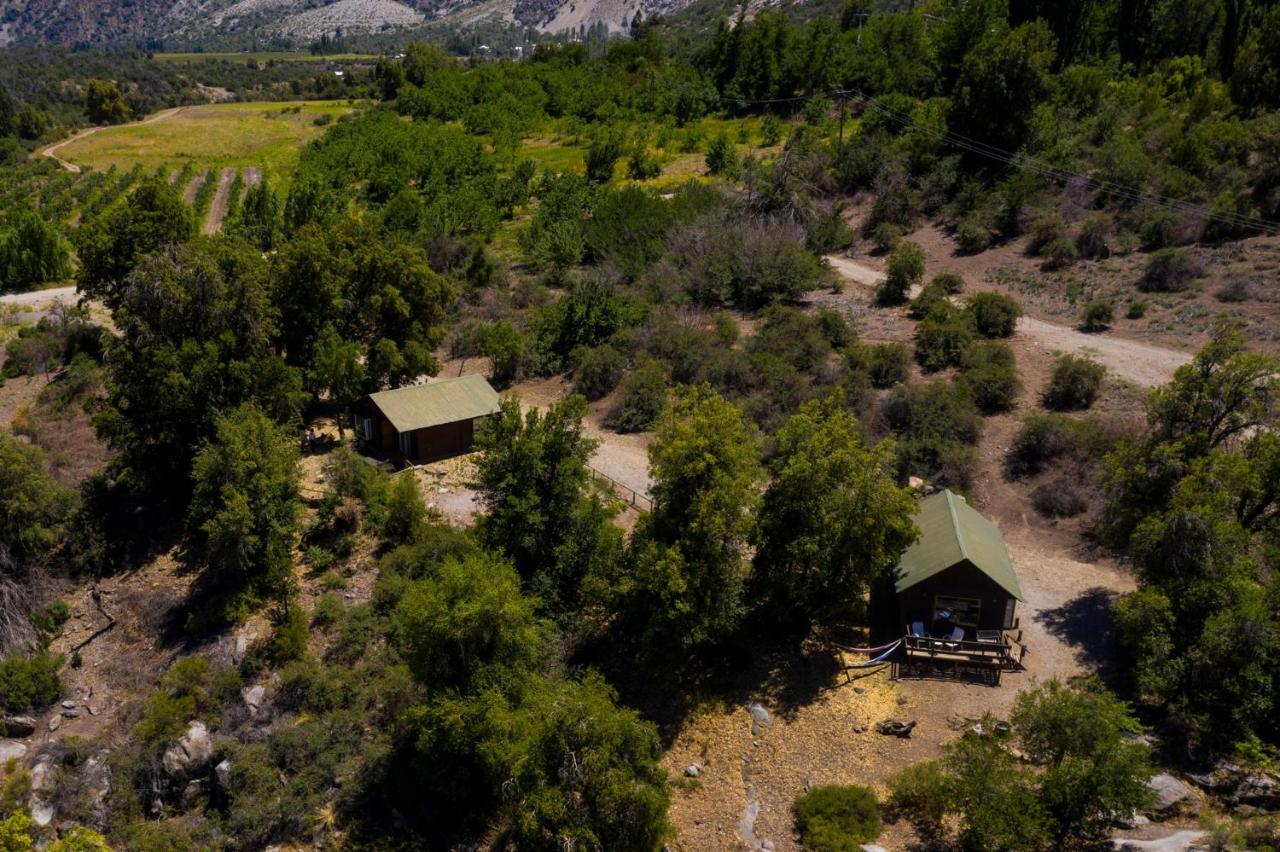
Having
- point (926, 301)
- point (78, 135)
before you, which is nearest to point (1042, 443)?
point (926, 301)

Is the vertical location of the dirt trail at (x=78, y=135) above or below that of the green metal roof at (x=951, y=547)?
below

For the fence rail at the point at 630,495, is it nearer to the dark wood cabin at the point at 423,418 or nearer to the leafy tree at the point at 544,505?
the leafy tree at the point at 544,505

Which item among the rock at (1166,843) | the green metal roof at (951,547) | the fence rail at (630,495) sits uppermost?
the green metal roof at (951,547)

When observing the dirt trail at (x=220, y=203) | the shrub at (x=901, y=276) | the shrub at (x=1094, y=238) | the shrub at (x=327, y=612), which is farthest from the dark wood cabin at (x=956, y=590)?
the dirt trail at (x=220, y=203)

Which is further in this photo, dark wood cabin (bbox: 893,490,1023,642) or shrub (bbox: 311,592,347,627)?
shrub (bbox: 311,592,347,627)

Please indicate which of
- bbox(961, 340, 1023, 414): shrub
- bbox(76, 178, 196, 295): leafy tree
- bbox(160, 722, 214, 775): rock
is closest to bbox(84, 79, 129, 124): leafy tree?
bbox(76, 178, 196, 295): leafy tree

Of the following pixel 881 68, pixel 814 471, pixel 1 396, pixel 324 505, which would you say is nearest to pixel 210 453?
pixel 324 505

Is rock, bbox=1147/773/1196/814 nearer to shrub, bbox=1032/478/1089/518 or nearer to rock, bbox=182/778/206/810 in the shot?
shrub, bbox=1032/478/1089/518
